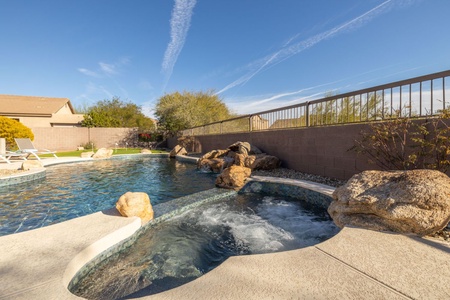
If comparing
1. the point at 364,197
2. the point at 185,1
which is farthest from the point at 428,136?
the point at 185,1

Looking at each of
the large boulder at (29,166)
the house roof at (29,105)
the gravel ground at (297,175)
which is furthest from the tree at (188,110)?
the gravel ground at (297,175)

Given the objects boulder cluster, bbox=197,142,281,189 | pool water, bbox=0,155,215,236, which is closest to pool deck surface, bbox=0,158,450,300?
pool water, bbox=0,155,215,236

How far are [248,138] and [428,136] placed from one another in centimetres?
663

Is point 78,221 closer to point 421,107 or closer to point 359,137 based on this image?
point 359,137

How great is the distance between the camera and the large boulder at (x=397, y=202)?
8.16 ft

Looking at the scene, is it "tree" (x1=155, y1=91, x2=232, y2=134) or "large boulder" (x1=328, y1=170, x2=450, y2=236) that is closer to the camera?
"large boulder" (x1=328, y1=170, x2=450, y2=236)

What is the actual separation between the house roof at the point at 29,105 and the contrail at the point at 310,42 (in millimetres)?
19712

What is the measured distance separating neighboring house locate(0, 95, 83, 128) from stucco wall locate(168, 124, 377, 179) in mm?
24571

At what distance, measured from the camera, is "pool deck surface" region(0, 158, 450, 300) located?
155 centimetres

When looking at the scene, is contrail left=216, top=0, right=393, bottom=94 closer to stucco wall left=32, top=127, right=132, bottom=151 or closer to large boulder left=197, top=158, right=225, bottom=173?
large boulder left=197, top=158, right=225, bottom=173

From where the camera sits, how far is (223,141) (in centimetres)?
1238

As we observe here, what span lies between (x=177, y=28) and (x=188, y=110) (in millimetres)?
7028

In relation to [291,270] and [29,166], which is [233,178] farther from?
[29,166]

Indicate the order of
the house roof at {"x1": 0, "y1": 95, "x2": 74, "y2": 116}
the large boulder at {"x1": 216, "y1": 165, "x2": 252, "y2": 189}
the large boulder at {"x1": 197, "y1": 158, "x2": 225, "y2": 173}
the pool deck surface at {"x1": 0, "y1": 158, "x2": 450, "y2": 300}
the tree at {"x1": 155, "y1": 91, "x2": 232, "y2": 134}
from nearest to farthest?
1. the pool deck surface at {"x1": 0, "y1": 158, "x2": 450, "y2": 300}
2. the large boulder at {"x1": 216, "y1": 165, "x2": 252, "y2": 189}
3. the large boulder at {"x1": 197, "y1": 158, "x2": 225, "y2": 173}
4. the tree at {"x1": 155, "y1": 91, "x2": 232, "y2": 134}
5. the house roof at {"x1": 0, "y1": 95, "x2": 74, "y2": 116}
